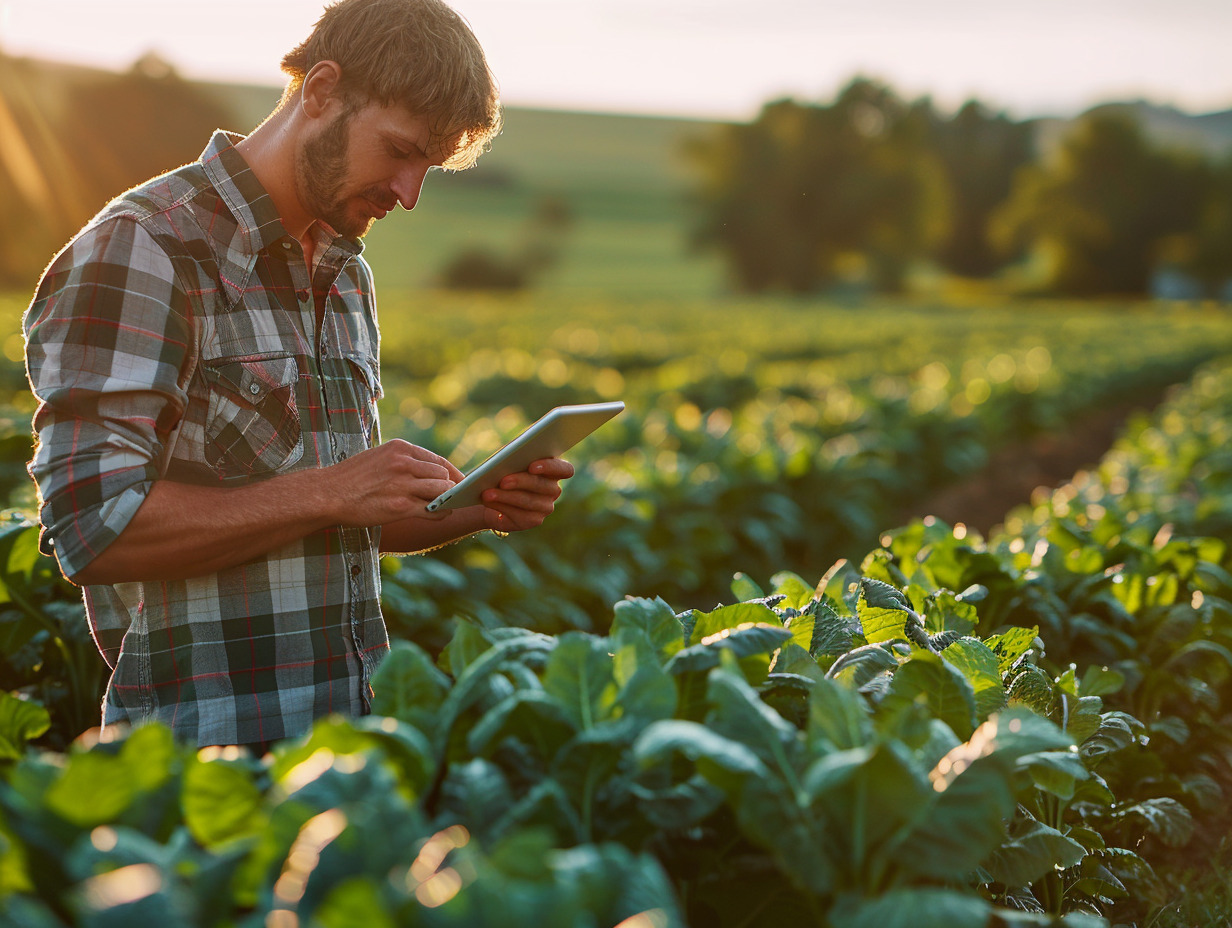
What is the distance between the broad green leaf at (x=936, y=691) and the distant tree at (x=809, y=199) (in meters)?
78.2

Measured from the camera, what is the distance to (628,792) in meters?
1.52

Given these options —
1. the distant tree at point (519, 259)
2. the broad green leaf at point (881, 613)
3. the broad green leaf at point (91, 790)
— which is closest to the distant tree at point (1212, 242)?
the distant tree at point (519, 259)

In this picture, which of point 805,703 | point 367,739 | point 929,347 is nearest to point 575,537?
point 805,703

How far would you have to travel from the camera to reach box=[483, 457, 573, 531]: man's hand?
2428mm

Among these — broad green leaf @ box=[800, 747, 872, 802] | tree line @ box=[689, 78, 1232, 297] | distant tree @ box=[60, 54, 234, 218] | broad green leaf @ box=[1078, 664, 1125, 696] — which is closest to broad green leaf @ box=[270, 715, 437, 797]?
broad green leaf @ box=[800, 747, 872, 802]

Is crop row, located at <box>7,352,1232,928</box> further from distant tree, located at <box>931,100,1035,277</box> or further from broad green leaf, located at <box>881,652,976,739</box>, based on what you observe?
distant tree, located at <box>931,100,1035,277</box>

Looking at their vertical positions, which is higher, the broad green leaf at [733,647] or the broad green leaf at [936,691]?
the broad green leaf at [733,647]

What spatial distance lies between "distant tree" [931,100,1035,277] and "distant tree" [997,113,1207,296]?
39.8 feet

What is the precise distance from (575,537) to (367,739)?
4.63 metres

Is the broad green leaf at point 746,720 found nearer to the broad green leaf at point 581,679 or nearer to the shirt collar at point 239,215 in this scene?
the broad green leaf at point 581,679

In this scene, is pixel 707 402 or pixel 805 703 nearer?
pixel 805 703

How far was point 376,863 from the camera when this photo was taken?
109cm

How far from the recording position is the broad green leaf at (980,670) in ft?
6.39

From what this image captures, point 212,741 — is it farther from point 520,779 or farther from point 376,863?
point 376,863
